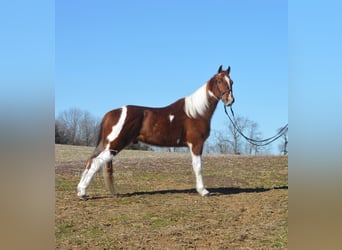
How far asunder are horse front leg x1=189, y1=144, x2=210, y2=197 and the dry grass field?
0.04 m

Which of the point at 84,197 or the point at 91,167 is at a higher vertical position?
the point at 91,167

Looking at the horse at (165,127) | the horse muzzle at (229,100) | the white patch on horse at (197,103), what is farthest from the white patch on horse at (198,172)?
the horse muzzle at (229,100)

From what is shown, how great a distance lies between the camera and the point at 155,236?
205 centimetres

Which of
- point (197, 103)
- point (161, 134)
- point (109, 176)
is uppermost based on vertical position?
point (197, 103)

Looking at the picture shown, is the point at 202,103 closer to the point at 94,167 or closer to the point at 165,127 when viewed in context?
the point at 165,127

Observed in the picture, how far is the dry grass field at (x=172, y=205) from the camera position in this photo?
203cm

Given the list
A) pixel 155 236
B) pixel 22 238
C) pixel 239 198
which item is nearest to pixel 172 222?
pixel 155 236

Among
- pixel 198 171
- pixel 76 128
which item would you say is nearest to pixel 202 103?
pixel 198 171

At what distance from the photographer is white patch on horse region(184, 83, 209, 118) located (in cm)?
222

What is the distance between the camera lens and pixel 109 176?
220 centimetres

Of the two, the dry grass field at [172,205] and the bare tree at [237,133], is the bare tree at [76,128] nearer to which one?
the dry grass field at [172,205]

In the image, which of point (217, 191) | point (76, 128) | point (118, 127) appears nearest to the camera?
point (76, 128)

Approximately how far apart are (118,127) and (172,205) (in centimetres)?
58

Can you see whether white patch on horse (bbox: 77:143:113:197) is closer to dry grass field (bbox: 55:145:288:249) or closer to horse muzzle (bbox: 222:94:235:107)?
dry grass field (bbox: 55:145:288:249)
